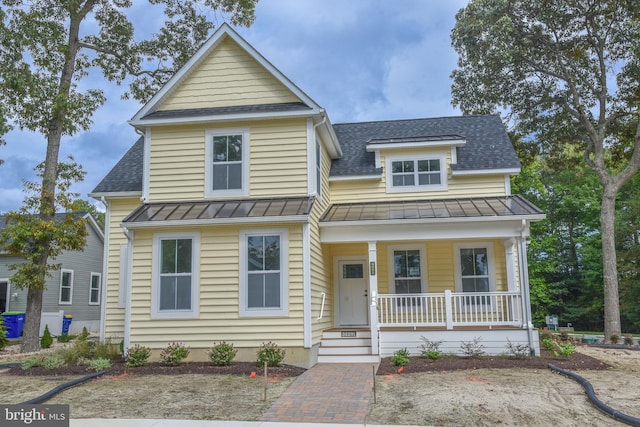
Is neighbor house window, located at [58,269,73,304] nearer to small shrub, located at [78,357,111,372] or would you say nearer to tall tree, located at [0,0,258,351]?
tall tree, located at [0,0,258,351]

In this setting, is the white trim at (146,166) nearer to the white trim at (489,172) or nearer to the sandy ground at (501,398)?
the sandy ground at (501,398)

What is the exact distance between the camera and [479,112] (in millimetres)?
23172

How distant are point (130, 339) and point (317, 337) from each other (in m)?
4.32

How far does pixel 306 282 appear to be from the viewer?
438 inches

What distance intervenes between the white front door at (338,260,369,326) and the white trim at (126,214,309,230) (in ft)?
13.2

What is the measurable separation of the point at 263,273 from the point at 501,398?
5705mm

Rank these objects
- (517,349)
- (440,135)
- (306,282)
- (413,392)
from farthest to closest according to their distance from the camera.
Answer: (440,135)
(517,349)
(306,282)
(413,392)

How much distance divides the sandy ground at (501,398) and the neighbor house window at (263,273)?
3041mm

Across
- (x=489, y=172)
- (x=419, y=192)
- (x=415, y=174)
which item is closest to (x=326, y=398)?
(x=419, y=192)

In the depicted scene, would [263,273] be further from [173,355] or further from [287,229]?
[173,355]

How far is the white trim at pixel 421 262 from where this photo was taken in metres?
14.2

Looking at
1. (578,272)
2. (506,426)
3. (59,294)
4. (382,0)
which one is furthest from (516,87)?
(59,294)

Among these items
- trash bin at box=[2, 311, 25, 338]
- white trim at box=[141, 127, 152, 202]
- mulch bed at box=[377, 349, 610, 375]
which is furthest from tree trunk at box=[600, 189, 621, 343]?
trash bin at box=[2, 311, 25, 338]

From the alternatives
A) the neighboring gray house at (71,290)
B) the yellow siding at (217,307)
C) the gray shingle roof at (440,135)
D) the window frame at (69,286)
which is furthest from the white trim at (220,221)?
the window frame at (69,286)
